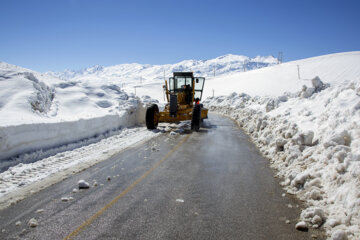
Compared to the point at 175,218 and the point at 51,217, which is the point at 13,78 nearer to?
the point at 51,217

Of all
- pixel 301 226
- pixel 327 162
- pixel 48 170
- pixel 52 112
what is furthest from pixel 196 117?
pixel 301 226

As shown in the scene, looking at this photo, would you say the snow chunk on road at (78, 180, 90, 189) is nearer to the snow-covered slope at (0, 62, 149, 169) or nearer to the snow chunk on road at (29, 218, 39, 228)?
the snow chunk on road at (29, 218, 39, 228)

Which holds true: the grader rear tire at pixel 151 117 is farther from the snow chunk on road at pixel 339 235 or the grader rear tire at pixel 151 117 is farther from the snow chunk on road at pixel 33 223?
the snow chunk on road at pixel 339 235

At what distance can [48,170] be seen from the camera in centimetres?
657

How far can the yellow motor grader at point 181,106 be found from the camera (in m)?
13.5

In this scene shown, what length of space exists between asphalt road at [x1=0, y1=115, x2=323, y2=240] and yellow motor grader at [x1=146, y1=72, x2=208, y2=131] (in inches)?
244

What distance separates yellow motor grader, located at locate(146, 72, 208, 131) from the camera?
13.5 metres

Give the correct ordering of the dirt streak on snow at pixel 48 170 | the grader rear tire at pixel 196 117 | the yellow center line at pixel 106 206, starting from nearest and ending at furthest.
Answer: the yellow center line at pixel 106 206
the dirt streak on snow at pixel 48 170
the grader rear tire at pixel 196 117

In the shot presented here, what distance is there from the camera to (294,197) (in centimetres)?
491

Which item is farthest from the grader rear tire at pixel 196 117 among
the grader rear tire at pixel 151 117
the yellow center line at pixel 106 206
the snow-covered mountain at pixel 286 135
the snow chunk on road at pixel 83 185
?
the snow chunk on road at pixel 83 185

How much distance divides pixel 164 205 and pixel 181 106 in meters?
10.9

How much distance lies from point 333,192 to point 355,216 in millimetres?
747

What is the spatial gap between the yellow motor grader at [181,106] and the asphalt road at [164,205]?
20.4 ft

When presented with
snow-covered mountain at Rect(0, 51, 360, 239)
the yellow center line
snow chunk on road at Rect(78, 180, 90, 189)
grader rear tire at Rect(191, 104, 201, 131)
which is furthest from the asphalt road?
grader rear tire at Rect(191, 104, 201, 131)
